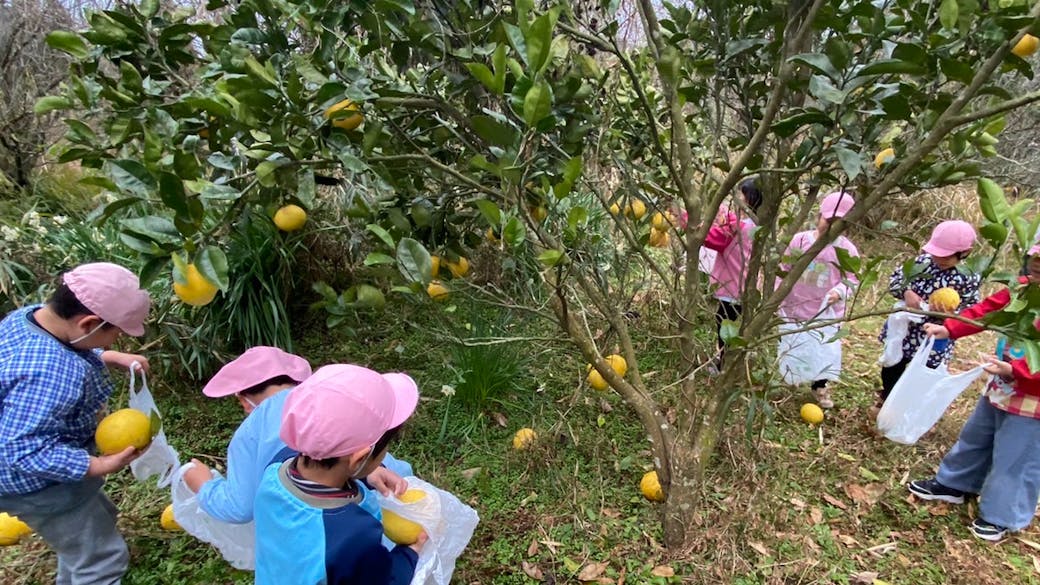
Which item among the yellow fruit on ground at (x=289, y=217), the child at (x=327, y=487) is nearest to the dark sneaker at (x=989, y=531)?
the child at (x=327, y=487)

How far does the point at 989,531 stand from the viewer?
2.43m

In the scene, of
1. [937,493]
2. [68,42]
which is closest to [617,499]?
[937,493]

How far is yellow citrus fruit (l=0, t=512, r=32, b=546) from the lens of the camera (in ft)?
7.04

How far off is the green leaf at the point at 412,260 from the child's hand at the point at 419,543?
737 mm

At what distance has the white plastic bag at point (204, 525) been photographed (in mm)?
1904

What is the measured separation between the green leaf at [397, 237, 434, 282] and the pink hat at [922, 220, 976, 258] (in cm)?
254

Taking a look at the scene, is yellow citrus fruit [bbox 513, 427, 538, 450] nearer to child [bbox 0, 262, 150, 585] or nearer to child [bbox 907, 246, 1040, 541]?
child [bbox 0, 262, 150, 585]

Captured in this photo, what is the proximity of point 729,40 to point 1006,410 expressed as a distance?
5.94 feet

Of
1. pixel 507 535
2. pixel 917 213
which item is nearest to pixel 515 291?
pixel 507 535

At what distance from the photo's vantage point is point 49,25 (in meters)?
5.21

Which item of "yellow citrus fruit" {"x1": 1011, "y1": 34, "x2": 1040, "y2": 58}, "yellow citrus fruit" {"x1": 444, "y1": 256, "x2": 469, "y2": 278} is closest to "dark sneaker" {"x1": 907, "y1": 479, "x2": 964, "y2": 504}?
"yellow citrus fruit" {"x1": 1011, "y1": 34, "x2": 1040, "y2": 58}

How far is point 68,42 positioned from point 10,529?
1.71 metres

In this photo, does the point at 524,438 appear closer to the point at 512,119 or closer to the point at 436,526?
the point at 436,526

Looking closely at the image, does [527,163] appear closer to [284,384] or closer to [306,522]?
[306,522]
